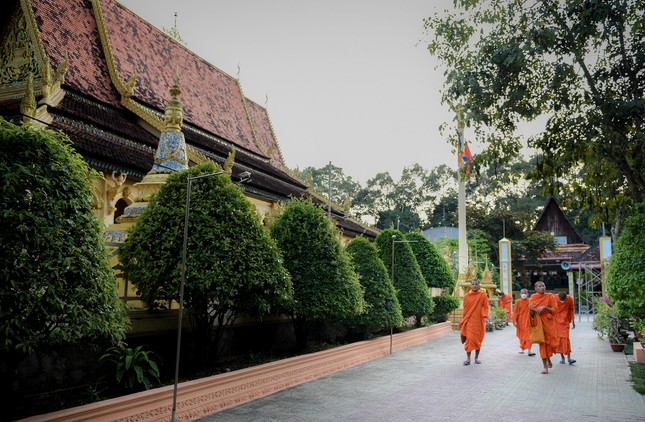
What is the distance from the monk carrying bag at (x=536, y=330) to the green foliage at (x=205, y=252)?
5219mm

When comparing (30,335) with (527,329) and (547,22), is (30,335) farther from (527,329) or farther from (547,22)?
(527,329)

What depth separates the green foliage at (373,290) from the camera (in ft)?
41.0

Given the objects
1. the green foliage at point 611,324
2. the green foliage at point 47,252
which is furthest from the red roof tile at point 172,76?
the green foliage at point 611,324

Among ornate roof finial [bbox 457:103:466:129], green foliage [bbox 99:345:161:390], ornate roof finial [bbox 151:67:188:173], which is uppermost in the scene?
ornate roof finial [bbox 457:103:466:129]

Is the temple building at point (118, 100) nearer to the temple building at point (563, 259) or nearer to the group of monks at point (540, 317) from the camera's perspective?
the group of monks at point (540, 317)

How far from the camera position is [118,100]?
1636 cm

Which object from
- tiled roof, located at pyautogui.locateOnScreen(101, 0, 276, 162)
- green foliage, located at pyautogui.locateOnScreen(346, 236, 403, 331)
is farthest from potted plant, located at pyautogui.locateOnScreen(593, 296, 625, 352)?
tiled roof, located at pyautogui.locateOnScreen(101, 0, 276, 162)

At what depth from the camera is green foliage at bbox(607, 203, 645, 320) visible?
791 centimetres

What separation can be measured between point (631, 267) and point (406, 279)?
8.20 metres

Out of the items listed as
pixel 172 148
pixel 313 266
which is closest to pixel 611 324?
pixel 313 266

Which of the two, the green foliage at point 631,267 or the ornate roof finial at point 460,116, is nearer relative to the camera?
the green foliage at point 631,267

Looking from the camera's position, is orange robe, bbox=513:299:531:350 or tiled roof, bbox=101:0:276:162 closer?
orange robe, bbox=513:299:531:350

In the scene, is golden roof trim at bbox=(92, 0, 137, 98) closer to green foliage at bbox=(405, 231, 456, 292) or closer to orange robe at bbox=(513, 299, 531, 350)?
green foliage at bbox=(405, 231, 456, 292)

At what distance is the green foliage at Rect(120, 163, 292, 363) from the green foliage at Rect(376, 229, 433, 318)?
28.1 feet
